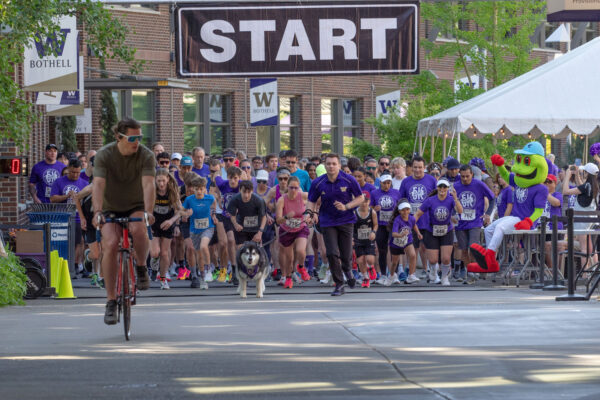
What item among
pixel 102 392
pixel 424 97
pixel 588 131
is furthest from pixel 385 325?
pixel 424 97

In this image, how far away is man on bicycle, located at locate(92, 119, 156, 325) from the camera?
11805mm

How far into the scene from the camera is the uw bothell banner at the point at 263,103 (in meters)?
32.7

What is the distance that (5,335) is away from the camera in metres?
12.3

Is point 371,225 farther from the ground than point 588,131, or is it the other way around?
point 588,131

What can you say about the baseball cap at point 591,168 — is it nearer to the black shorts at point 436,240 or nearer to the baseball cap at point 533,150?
the baseball cap at point 533,150

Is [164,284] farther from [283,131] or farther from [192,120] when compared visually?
[283,131]

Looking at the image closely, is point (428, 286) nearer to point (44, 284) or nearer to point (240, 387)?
point (44, 284)

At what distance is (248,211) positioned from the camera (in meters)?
19.5

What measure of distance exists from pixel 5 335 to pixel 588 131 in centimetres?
1420

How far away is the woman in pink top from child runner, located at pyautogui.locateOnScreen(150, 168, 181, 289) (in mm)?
1598

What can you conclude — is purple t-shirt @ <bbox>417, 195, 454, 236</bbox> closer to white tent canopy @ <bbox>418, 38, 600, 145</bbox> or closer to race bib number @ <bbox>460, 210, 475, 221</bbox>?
race bib number @ <bbox>460, 210, 475, 221</bbox>

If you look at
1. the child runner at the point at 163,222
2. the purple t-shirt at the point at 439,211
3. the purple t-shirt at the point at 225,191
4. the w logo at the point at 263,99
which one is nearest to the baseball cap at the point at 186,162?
the purple t-shirt at the point at 225,191

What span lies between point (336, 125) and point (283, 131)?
2389 millimetres

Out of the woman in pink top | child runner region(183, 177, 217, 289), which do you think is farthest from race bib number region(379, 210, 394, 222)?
child runner region(183, 177, 217, 289)
